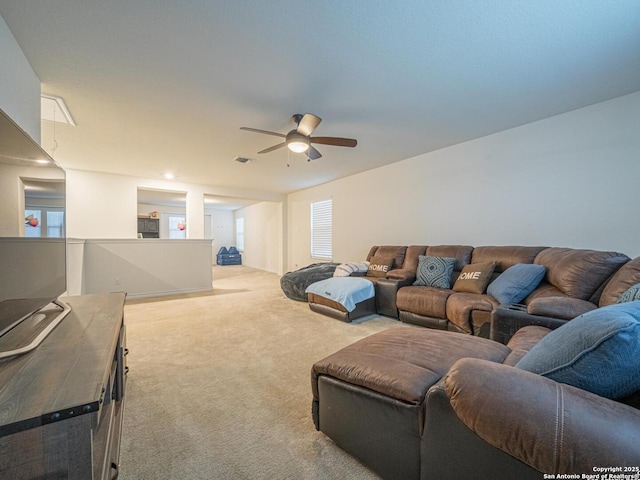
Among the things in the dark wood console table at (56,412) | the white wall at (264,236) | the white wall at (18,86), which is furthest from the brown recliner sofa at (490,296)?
the white wall at (264,236)

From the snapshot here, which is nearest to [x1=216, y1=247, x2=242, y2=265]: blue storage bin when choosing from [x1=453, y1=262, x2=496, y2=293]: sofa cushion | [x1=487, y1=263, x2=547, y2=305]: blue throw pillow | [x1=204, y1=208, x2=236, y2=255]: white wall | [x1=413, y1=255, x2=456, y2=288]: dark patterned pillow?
[x1=204, y1=208, x2=236, y2=255]: white wall

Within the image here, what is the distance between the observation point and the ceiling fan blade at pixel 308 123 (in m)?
2.52

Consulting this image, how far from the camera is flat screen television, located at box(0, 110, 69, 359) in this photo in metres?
1.06

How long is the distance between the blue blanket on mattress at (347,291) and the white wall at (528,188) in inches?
57.7

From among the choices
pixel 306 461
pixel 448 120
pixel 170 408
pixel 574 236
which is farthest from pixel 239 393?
Answer: pixel 574 236

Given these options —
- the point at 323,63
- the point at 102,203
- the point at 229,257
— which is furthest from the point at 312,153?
the point at 229,257

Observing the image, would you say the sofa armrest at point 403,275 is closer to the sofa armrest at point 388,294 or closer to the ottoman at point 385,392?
the sofa armrest at point 388,294

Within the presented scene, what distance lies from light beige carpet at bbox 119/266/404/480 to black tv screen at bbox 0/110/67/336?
891 mm

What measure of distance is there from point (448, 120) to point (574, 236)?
1900 millimetres

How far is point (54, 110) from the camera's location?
9.04 ft

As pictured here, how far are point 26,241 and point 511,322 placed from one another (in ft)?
9.85

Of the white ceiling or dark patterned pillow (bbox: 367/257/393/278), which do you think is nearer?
the white ceiling

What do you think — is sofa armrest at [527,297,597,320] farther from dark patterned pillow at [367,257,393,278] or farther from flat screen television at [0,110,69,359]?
flat screen television at [0,110,69,359]

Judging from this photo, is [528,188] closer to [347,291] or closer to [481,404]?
[347,291]
